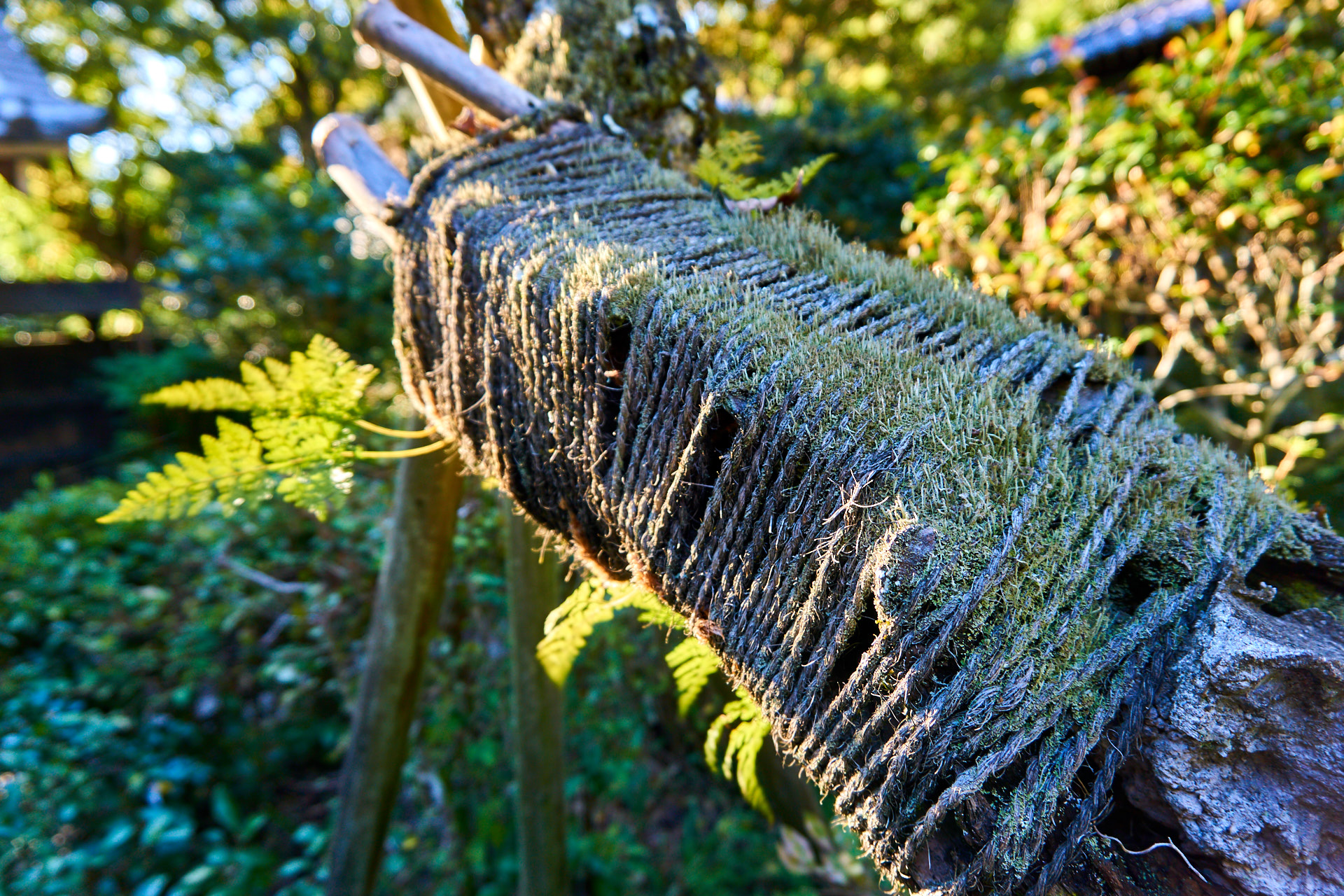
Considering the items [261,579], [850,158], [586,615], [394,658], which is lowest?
[261,579]

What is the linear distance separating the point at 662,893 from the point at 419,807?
1.31 m

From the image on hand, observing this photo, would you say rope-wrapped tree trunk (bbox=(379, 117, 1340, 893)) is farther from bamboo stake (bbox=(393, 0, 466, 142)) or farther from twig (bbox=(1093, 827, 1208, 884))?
bamboo stake (bbox=(393, 0, 466, 142))

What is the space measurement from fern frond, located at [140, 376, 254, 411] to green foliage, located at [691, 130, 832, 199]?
4.15 feet

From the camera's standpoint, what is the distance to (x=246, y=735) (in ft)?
11.8

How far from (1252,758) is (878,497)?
0.53 meters

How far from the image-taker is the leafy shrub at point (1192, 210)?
256cm

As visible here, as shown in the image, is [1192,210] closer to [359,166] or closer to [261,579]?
[359,166]

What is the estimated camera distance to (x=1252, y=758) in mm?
761

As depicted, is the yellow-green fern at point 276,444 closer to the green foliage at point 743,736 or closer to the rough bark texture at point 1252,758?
the green foliage at point 743,736

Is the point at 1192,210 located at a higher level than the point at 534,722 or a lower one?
higher

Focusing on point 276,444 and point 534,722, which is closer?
point 276,444

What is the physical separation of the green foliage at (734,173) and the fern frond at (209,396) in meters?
1.26

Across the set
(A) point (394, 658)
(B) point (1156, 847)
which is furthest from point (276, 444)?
(B) point (1156, 847)

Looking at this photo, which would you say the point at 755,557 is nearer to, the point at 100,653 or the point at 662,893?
the point at 662,893
